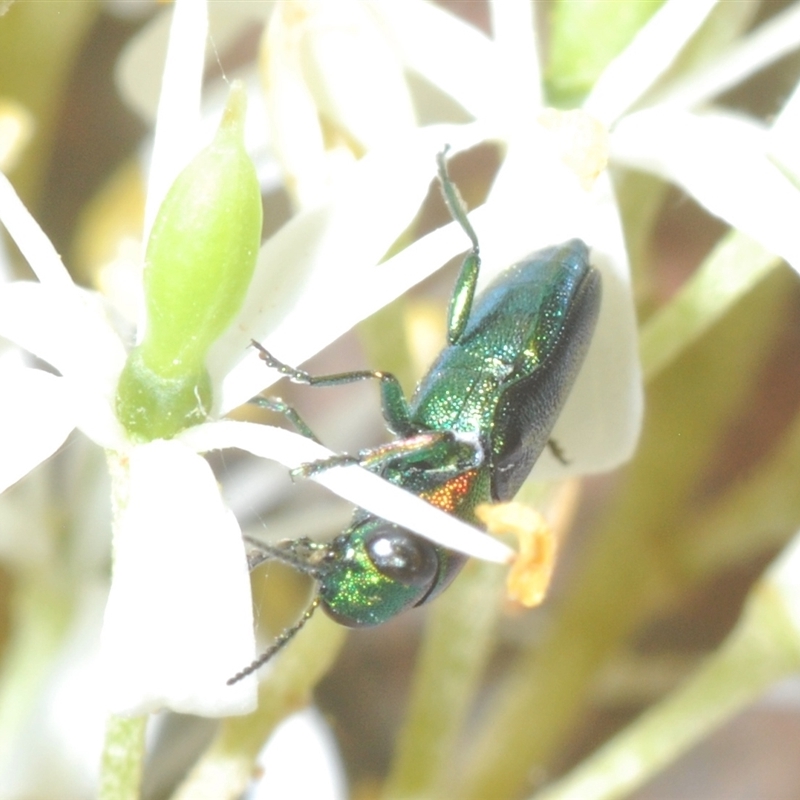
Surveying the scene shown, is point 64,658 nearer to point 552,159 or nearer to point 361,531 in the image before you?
point 361,531

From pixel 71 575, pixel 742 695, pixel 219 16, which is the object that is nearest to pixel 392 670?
pixel 71 575

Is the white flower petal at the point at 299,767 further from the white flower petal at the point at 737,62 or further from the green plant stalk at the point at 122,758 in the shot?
the white flower petal at the point at 737,62

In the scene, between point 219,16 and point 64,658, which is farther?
point 64,658

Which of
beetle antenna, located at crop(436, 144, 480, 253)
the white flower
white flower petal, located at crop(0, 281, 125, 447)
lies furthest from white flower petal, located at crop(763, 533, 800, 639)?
white flower petal, located at crop(0, 281, 125, 447)

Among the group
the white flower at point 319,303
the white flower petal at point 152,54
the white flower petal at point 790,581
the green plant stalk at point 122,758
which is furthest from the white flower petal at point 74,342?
the white flower petal at point 790,581

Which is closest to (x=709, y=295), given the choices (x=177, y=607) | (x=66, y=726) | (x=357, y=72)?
(x=357, y=72)

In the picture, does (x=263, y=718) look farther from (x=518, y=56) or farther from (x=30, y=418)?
(x=518, y=56)

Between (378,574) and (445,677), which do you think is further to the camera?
(445,677)
